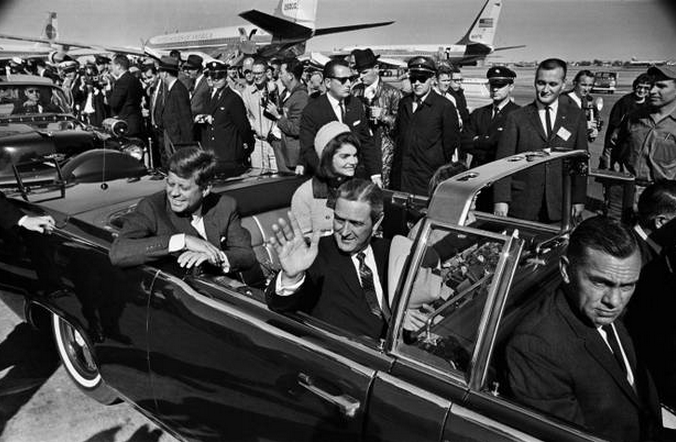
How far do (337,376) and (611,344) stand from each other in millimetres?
898

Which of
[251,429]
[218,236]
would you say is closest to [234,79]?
[218,236]

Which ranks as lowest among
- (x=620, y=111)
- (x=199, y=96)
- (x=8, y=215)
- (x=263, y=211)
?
(x=8, y=215)

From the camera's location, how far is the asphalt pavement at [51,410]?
2.86 meters

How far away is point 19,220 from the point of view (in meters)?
3.06

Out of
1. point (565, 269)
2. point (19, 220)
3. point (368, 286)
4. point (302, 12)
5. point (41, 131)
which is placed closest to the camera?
point (565, 269)

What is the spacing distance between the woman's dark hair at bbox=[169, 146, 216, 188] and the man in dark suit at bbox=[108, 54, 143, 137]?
613 cm

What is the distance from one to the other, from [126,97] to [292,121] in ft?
9.80

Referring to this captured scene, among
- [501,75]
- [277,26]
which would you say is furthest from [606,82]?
[501,75]

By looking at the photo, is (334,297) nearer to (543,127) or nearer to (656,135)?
(543,127)

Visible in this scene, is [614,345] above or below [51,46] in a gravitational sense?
below

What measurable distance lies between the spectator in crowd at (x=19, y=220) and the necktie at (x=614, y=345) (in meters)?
2.68

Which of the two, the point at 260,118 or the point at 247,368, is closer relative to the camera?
the point at 247,368

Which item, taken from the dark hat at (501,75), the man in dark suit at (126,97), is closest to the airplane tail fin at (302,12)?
the man in dark suit at (126,97)

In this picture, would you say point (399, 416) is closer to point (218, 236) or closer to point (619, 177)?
point (218, 236)
